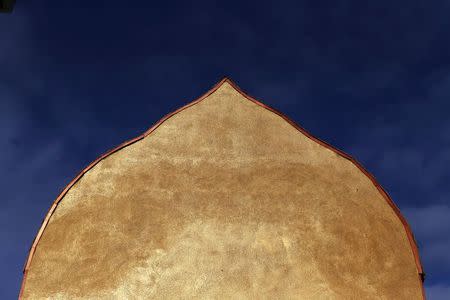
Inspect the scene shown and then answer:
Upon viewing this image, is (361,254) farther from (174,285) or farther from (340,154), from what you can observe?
(174,285)

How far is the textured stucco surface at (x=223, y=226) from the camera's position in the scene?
9.37 meters

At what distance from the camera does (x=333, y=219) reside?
33.4ft

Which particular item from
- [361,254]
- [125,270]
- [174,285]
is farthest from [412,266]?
[125,270]

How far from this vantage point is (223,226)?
9.96 meters

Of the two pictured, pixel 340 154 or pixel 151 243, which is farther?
pixel 340 154

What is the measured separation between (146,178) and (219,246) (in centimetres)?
191

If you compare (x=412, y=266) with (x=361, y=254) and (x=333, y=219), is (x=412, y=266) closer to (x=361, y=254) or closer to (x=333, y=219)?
(x=361, y=254)

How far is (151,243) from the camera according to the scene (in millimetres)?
9648

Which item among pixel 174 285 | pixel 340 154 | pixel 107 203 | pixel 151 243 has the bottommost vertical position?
pixel 174 285

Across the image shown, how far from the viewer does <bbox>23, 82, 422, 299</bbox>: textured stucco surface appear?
30.7 ft

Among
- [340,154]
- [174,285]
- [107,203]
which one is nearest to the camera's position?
[174,285]

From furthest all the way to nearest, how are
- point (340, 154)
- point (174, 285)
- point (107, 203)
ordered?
point (340, 154) → point (107, 203) → point (174, 285)

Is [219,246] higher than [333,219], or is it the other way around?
[333,219]

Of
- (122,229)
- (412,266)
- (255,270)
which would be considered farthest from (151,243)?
(412,266)
